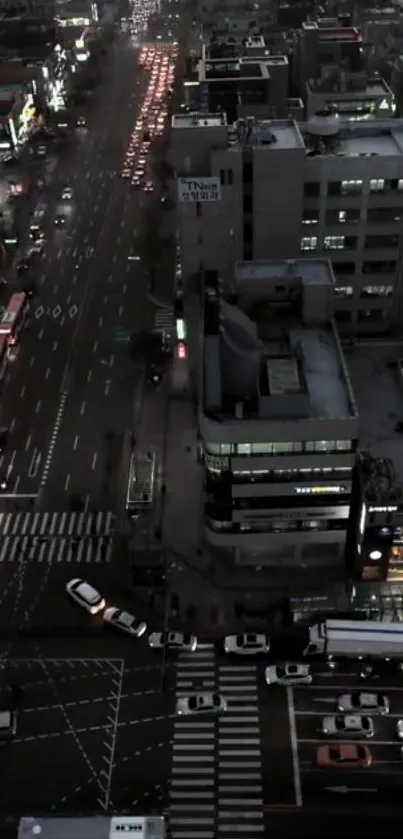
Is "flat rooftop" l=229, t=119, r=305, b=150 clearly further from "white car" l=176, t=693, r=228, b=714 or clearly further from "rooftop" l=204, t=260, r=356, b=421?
"white car" l=176, t=693, r=228, b=714

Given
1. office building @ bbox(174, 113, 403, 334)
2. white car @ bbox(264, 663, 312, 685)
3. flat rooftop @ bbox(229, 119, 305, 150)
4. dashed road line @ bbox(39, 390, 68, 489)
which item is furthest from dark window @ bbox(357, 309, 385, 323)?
white car @ bbox(264, 663, 312, 685)

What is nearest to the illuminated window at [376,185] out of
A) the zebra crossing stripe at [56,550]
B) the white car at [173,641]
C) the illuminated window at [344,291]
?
the illuminated window at [344,291]

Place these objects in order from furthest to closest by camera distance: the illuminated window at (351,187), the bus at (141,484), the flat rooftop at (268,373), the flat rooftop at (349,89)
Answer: the flat rooftop at (349,89) < the illuminated window at (351,187) < the bus at (141,484) < the flat rooftop at (268,373)

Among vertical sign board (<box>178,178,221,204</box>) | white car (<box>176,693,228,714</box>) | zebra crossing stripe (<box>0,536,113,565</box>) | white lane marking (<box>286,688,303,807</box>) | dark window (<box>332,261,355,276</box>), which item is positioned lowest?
white lane marking (<box>286,688,303,807</box>)

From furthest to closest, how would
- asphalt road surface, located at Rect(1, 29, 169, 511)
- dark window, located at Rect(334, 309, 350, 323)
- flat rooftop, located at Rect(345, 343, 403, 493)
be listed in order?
dark window, located at Rect(334, 309, 350, 323) → asphalt road surface, located at Rect(1, 29, 169, 511) → flat rooftop, located at Rect(345, 343, 403, 493)

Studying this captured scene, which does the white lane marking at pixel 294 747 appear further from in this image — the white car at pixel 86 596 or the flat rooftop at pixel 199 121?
the flat rooftop at pixel 199 121

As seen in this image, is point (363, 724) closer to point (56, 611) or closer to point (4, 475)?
point (56, 611)

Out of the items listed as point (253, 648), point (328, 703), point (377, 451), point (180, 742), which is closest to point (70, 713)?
point (180, 742)
